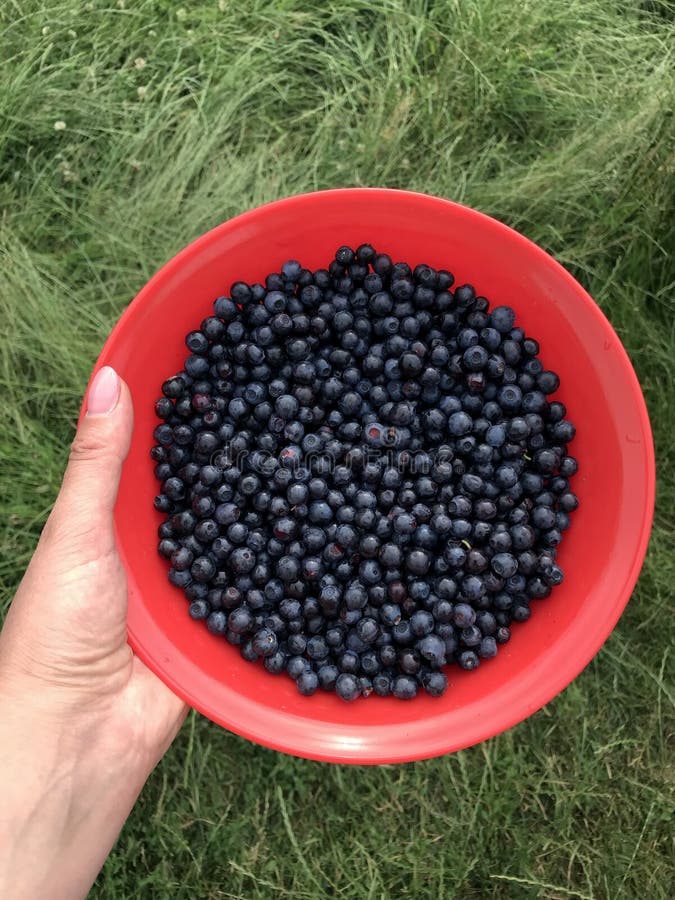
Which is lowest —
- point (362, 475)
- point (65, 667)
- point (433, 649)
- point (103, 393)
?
point (65, 667)

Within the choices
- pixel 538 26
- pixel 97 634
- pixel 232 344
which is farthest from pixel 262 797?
pixel 538 26

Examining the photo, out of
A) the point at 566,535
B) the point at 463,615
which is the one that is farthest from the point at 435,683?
the point at 566,535

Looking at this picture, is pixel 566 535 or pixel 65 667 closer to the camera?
pixel 65 667

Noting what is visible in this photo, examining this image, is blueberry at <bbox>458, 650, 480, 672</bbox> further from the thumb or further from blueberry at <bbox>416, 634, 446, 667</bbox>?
the thumb

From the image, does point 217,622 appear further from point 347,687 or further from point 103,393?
point 103,393

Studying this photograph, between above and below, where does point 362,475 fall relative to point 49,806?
above

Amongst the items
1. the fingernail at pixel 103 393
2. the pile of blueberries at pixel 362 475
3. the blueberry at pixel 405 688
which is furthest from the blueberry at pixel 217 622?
the fingernail at pixel 103 393

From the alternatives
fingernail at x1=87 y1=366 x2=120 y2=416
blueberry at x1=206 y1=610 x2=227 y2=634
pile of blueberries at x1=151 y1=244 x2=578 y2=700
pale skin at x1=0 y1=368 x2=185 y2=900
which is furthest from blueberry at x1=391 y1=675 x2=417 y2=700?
fingernail at x1=87 y1=366 x2=120 y2=416
